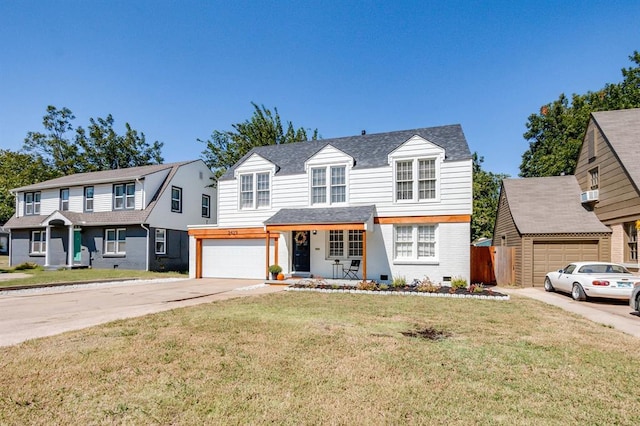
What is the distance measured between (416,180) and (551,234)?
673cm

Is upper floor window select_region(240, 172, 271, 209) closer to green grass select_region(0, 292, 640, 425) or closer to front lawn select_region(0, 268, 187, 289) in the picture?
front lawn select_region(0, 268, 187, 289)

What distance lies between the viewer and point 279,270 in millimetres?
16281

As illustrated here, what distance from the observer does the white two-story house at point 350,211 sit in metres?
15.2

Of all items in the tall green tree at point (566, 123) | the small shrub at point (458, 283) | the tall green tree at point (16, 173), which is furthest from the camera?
the tall green tree at point (16, 173)

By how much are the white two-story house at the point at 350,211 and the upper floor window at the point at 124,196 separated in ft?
24.2

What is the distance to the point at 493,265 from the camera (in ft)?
58.2

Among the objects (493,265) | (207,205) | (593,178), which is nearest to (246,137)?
(207,205)

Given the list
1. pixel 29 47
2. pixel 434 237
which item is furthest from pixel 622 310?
pixel 29 47

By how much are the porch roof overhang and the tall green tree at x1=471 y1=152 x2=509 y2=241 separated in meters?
25.1

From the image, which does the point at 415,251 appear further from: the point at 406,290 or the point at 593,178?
the point at 593,178

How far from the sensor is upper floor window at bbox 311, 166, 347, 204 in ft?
56.4

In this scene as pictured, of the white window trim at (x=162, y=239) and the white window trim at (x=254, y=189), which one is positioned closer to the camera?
the white window trim at (x=254, y=189)

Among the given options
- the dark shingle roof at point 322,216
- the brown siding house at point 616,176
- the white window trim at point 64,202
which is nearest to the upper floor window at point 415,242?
the dark shingle roof at point 322,216

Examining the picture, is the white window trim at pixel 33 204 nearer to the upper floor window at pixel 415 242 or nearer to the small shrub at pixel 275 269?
the small shrub at pixel 275 269
